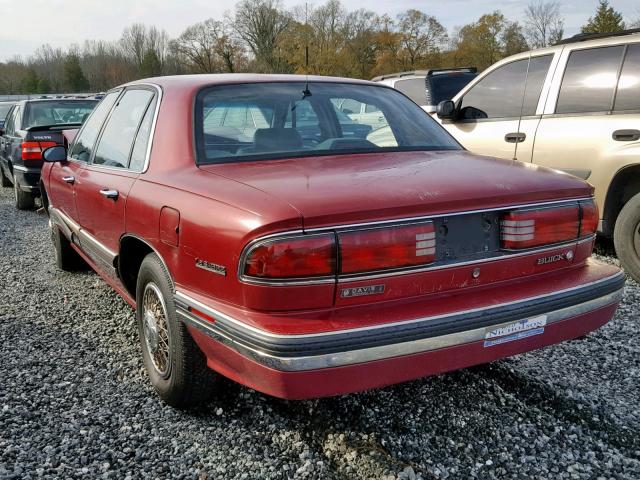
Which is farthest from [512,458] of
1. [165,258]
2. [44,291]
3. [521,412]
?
[44,291]

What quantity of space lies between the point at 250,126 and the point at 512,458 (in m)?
1.96

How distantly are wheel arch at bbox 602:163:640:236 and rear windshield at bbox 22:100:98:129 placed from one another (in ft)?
26.0

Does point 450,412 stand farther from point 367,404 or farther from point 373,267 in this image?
point 373,267

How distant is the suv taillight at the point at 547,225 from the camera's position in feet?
7.86

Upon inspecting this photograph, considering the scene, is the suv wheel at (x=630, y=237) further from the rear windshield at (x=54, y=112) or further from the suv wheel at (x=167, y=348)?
the rear windshield at (x=54, y=112)

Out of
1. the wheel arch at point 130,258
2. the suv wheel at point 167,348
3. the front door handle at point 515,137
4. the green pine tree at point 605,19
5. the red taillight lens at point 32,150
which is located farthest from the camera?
the green pine tree at point 605,19

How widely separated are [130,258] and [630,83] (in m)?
3.99

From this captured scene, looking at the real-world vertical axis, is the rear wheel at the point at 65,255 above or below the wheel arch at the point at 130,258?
below

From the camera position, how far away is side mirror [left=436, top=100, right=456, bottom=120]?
564 centimetres

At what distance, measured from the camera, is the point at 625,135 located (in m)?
4.62

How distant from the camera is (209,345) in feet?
7.69

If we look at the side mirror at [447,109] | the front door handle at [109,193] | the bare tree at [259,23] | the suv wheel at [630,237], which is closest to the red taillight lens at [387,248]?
the front door handle at [109,193]

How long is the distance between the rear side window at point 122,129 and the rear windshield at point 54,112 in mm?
6082

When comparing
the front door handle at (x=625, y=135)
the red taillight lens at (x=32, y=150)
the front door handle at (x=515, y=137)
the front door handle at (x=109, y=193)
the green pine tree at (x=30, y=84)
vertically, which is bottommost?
the red taillight lens at (x=32, y=150)
